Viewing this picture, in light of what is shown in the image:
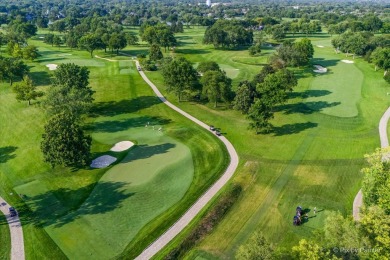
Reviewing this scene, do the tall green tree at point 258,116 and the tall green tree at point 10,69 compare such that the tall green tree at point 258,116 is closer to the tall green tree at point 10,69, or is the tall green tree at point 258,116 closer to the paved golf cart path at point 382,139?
the paved golf cart path at point 382,139

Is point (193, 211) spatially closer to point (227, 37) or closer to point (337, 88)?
point (337, 88)

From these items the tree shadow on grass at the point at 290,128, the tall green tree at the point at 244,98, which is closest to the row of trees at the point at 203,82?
the tall green tree at the point at 244,98

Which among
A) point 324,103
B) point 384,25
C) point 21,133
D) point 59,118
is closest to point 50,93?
point 21,133

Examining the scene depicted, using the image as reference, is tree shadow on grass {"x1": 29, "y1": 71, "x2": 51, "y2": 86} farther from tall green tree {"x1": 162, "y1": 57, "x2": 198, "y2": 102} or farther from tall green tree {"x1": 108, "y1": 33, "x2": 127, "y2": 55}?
tall green tree {"x1": 162, "y1": 57, "x2": 198, "y2": 102}

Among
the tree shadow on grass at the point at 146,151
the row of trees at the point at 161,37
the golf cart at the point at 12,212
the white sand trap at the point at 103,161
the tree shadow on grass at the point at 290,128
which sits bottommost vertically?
the golf cart at the point at 12,212

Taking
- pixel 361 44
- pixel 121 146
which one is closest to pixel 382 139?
pixel 121 146
